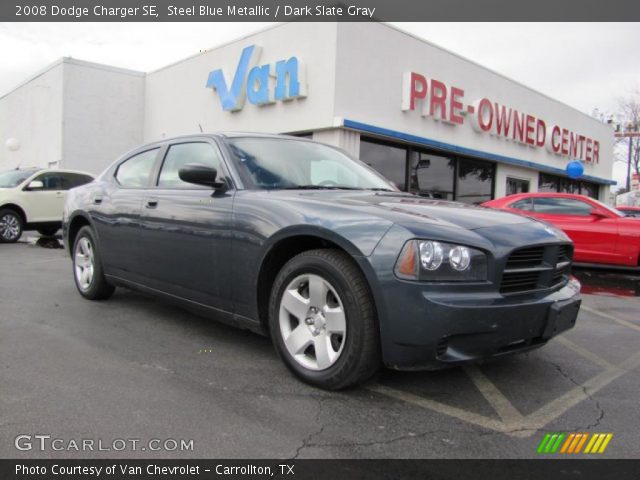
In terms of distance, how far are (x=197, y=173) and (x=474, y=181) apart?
14.3m

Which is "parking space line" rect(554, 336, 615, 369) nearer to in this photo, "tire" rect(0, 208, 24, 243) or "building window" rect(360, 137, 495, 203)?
"building window" rect(360, 137, 495, 203)

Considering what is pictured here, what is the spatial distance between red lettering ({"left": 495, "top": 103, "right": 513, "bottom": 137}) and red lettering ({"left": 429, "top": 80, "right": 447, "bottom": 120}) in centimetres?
302

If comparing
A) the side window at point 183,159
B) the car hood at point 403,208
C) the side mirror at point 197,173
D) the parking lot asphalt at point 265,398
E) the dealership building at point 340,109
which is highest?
the dealership building at point 340,109

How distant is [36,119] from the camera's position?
19.2 metres

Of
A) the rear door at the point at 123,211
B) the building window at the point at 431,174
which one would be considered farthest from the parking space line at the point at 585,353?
the building window at the point at 431,174

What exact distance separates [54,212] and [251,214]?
10267 millimetres

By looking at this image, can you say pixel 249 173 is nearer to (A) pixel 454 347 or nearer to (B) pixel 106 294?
(A) pixel 454 347

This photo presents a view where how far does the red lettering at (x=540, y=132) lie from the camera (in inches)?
736

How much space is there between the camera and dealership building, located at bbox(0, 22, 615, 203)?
1189 cm

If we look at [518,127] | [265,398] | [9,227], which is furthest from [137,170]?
[518,127]

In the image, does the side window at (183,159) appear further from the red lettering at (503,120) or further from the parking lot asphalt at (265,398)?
the red lettering at (503,120)

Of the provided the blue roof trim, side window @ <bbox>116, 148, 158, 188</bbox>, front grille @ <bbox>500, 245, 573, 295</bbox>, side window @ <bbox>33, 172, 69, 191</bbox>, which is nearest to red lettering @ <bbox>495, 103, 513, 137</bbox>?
the blue roof trim

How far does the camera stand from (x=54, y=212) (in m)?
12.0

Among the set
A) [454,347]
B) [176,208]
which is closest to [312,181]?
[176,208]
